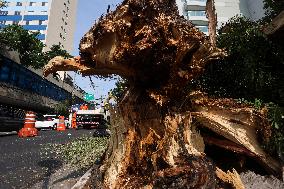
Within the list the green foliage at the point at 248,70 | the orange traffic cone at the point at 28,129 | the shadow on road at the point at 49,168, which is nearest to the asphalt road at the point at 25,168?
the shadow on road at the point at 49,168

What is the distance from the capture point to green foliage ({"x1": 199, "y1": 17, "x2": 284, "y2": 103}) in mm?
6121

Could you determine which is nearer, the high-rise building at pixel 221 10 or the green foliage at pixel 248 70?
the green foliage at pixel 248 70

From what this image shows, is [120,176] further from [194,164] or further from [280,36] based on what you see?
[280,36]

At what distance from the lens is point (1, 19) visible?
84.4m

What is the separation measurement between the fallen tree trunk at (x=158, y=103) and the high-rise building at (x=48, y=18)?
67111 millimetres

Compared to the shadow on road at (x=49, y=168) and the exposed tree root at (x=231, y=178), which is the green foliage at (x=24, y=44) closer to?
the shadow on road at (x=49, y=168)

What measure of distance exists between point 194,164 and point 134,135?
4.22 ft

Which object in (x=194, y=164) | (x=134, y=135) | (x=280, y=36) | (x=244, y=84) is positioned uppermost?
(x=280, y=36)

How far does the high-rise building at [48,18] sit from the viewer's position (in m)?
72.1

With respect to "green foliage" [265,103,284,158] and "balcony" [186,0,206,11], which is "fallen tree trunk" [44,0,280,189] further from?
"balcony" [186,0,206,11]

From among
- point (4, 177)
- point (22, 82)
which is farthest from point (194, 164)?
point (22, 82)

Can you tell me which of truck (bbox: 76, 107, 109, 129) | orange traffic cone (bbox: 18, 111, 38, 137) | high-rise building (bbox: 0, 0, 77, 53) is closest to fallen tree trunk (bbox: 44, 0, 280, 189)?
orange traffic cone (bbox: 18, 111, 38, 137)

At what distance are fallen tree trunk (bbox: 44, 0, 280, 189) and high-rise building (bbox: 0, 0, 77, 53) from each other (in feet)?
220

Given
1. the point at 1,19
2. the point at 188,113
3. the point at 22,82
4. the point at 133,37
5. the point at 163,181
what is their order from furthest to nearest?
the point at 1,19 < the point at 22,82 < the point at 188,113 < the point at 133,37 < the point at 163,181
